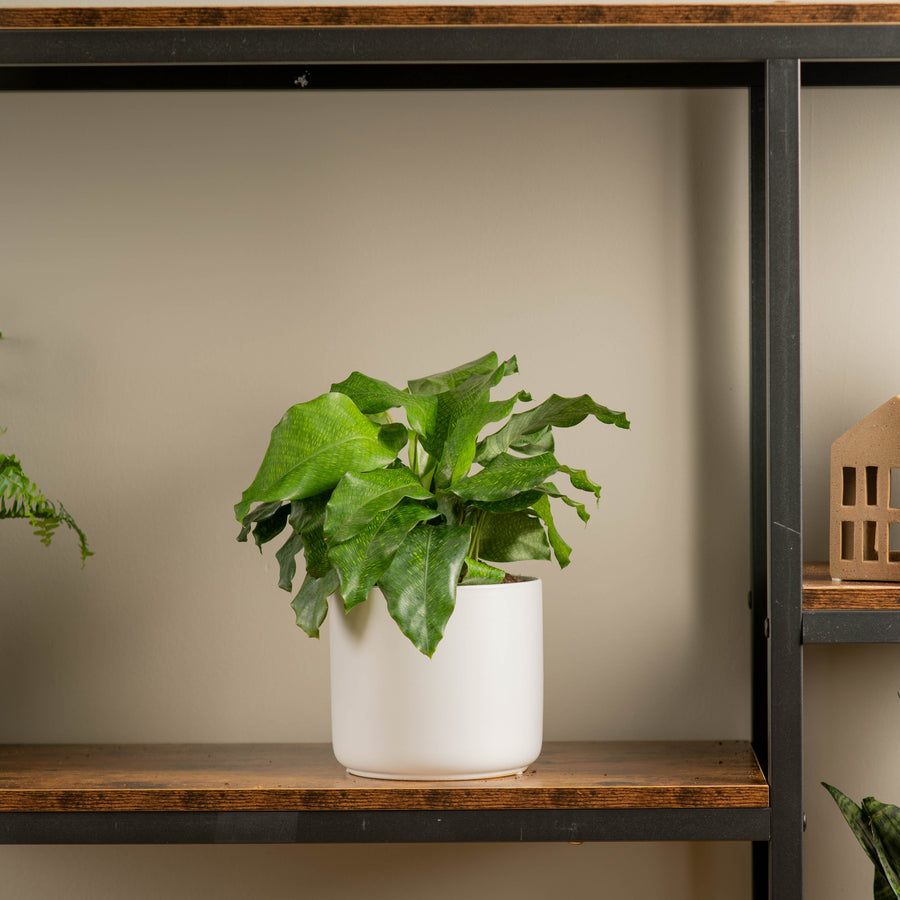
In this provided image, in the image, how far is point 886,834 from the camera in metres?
0.93

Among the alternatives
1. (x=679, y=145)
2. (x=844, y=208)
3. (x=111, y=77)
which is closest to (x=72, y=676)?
(x=111, y=77)

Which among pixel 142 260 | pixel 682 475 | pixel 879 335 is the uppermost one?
pixel 142 260

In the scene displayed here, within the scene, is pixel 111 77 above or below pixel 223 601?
above

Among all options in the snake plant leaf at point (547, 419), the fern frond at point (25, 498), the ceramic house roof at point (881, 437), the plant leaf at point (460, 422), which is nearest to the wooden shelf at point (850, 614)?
the ceramic house roof at point (881, 437)

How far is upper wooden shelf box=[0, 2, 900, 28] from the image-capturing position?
894 mm

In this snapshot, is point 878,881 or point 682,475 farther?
point 682,475

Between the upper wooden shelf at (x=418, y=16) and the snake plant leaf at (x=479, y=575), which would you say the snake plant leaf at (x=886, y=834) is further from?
the upper wooden shelf at (x=418, y=16)

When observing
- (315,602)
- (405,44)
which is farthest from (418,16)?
(315,602)

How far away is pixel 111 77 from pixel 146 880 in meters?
1.00

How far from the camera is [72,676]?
47.1 inches

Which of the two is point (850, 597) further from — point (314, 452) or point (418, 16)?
point (418, 16)

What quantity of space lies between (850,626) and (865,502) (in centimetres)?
16

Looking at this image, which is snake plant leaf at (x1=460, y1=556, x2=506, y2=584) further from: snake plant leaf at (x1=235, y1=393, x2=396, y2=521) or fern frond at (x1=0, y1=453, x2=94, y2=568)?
fern frond at (x1=0, y1=453, x2=94, y2=568)

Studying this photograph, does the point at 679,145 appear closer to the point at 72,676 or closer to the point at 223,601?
the point at 223,601
